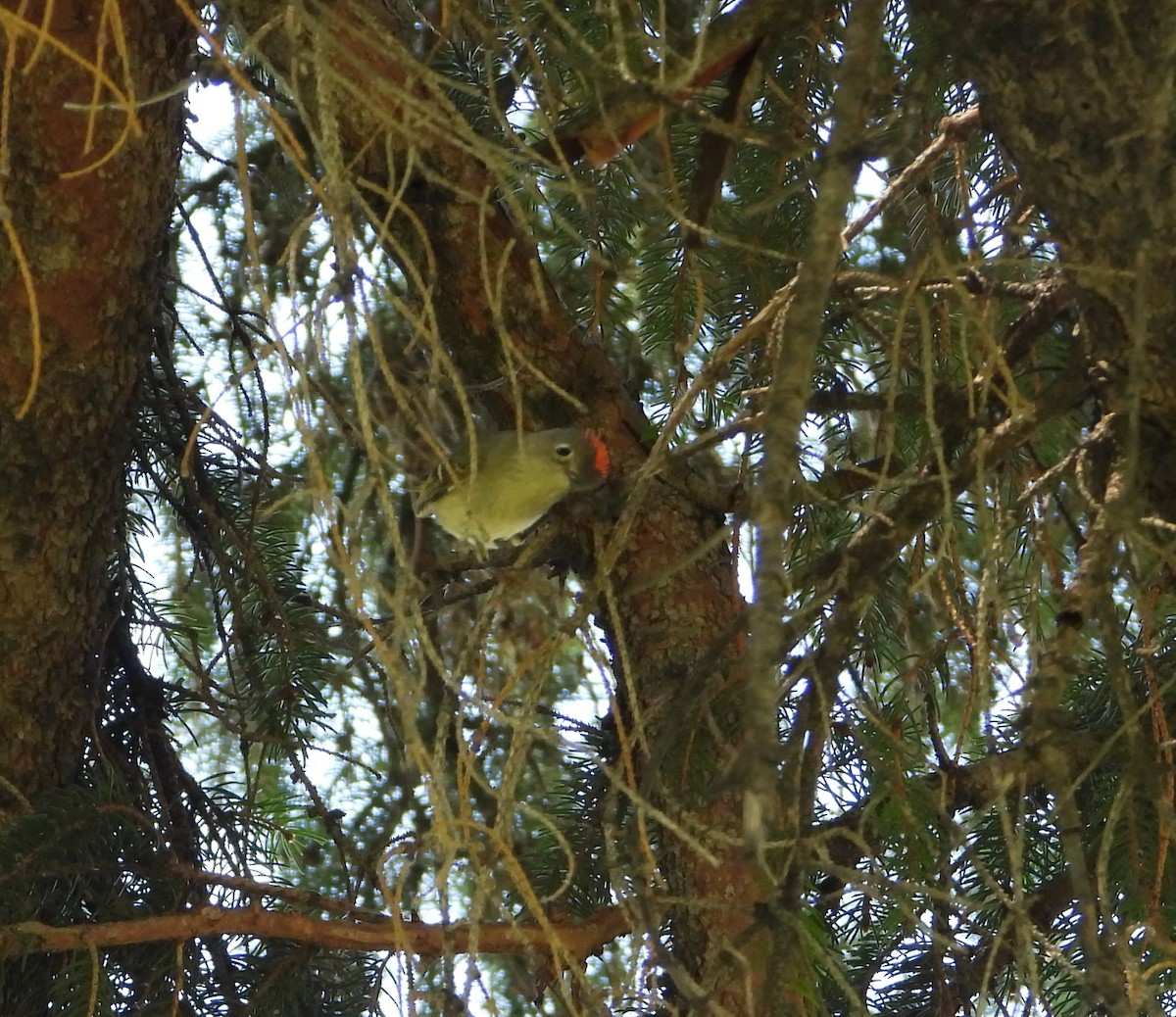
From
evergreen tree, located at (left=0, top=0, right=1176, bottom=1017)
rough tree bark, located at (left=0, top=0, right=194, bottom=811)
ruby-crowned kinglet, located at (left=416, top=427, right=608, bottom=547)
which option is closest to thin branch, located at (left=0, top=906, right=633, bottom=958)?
evergreen tree, located at (left=0, top=0, right=1176, bottom=1017)

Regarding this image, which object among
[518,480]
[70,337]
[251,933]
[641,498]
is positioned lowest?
[251,933]

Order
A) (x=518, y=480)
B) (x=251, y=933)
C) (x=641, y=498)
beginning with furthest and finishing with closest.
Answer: (x=518, y=480)
(x=251, y=933)
(x=641, y=498)

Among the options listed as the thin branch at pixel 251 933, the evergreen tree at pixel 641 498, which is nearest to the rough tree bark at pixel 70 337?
the evergreen tree at pixel 641 498

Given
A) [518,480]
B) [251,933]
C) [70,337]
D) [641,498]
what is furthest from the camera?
[518,480]

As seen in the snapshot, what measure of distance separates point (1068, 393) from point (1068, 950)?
0.75m

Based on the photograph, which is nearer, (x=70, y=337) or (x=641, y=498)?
(x=641, y=498)

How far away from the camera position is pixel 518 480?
7.61ft

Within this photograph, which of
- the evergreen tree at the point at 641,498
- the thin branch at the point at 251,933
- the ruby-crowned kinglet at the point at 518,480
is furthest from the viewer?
the ruby-crowned kinglet at the point at 518,480

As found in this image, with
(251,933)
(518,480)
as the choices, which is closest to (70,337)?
(518,480)

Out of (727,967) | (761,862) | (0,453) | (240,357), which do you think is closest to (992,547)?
(761,862)

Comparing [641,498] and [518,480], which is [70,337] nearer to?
[518,480]

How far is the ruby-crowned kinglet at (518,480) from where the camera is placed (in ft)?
7.14

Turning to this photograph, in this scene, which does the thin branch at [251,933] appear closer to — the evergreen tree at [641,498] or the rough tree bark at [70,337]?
the evergreen tree at [641,498]

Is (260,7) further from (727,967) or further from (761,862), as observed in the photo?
(727,967)
